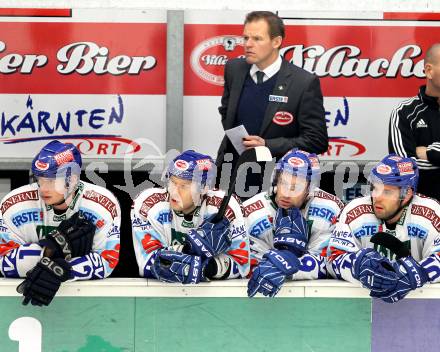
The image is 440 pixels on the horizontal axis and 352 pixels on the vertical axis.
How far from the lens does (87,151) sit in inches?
285

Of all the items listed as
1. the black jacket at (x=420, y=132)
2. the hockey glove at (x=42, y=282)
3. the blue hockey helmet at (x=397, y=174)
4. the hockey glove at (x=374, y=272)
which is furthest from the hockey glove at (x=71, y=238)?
the black jacket at (x=420, y=132)

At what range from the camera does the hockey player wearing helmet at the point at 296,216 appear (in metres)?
4.89

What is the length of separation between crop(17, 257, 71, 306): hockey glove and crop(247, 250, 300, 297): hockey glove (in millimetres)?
804

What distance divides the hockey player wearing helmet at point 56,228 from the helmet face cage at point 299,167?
81 cm

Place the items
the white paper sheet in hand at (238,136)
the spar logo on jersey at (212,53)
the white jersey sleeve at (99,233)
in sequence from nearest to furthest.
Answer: the white jersey sleeve at (99,233) < the white paper sheet in hand at (238,136) < the spar logo on jersey at (212,53)

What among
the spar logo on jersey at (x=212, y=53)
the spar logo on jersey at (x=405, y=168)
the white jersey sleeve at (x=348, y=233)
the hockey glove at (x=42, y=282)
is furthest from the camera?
the spar logo on jersey at (x=212, y=53)

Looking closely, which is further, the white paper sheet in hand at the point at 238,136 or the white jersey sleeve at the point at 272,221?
the white paper sheet in hand at the point at 238,136

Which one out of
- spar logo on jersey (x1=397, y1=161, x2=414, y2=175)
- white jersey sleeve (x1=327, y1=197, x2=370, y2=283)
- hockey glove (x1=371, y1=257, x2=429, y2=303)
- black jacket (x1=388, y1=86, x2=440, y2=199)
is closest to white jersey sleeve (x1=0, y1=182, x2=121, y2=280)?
white jersey sleeve (x1=327, y1=197, x2=370, y2=283)

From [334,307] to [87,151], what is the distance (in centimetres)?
305

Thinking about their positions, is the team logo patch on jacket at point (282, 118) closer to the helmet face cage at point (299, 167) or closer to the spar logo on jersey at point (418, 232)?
the helmet face cage at point (299, 167)

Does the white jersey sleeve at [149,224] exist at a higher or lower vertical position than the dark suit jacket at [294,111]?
lower

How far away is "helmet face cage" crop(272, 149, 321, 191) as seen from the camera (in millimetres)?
5121

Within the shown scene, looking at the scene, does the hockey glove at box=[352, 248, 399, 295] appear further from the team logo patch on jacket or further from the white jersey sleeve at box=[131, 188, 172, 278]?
the team logo patch on jacket

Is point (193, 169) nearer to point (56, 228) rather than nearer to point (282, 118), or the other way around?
point (56, 228)
